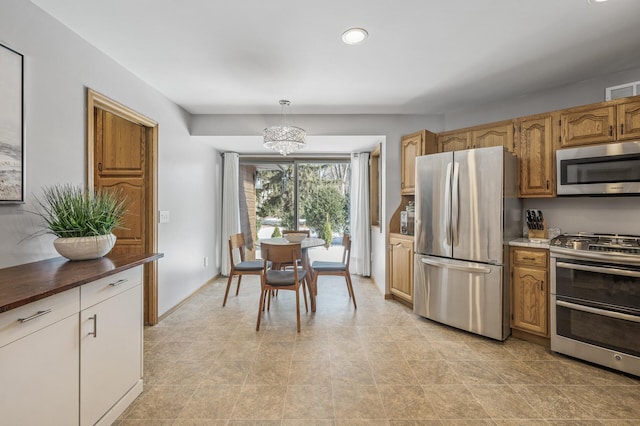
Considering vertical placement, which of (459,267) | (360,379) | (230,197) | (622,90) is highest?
(622,90)

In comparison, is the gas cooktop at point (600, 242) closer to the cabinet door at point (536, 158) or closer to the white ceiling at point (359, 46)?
the cabinet door at point (536, 158)

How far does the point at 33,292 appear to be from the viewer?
110 cm

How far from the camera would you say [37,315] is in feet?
3.70

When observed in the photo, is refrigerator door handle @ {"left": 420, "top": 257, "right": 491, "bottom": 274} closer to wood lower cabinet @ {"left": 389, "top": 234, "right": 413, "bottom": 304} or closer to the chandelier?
wood lower cabinet @ {"left": 389, "top": 234, "right": 413, "bottom": 304}

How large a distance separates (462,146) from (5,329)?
12.4ft

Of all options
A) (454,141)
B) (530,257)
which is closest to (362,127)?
(454,141)

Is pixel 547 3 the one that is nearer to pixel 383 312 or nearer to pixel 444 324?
Answer: pixel 444 324

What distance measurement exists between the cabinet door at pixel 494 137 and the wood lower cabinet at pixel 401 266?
131 centimetres

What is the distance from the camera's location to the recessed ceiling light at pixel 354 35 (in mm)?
2020

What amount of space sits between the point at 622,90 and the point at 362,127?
2495mm

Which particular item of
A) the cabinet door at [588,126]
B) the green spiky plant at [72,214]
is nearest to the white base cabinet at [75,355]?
the green spiky plant at [72,214]

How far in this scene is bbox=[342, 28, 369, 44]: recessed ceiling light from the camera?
2020 millimetres

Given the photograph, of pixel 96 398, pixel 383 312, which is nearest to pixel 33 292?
pixel 96 398

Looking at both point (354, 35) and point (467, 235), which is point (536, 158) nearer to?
point (467, 235)
